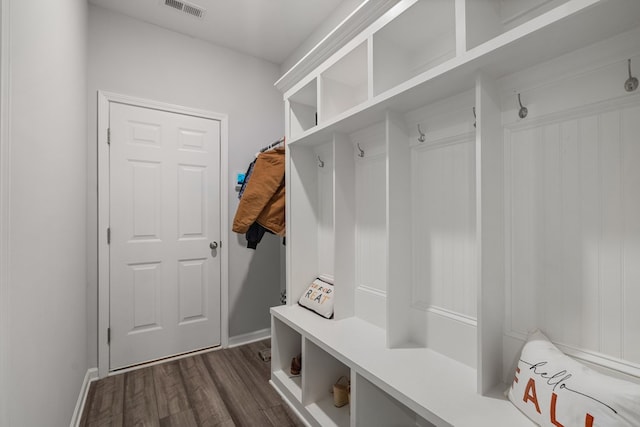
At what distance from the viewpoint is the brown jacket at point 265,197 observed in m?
2.18

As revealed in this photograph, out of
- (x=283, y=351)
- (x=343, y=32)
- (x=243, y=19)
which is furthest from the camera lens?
(x=243, y=19)

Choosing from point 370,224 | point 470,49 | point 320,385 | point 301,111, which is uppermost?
point 301,111

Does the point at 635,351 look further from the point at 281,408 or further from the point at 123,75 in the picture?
the point at 123,75

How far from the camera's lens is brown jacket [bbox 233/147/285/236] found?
2180 millimetres

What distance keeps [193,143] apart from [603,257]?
2.72 metres

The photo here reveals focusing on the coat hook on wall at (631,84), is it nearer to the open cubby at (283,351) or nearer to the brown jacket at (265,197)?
the brown jacket at (265,197)

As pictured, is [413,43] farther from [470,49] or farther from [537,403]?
[537,403]

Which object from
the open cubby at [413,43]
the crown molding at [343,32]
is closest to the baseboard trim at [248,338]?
the crown molding at [343,32]

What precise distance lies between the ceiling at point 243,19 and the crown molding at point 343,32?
649mm

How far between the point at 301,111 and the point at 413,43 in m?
0.95

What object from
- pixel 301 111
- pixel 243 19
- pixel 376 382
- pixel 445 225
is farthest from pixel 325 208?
pixel 243 19

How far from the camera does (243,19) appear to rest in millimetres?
2377

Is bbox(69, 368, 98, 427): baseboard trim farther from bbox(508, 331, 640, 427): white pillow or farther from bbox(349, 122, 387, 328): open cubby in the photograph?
bbox(508, 331, 640, 427): white pillow

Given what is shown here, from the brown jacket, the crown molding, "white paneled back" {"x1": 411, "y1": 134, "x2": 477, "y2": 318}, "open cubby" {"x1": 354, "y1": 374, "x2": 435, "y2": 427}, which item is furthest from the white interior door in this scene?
"white paneled back" {"x1": 411, "y1": 134, "x2": 477, "y2": 318}
